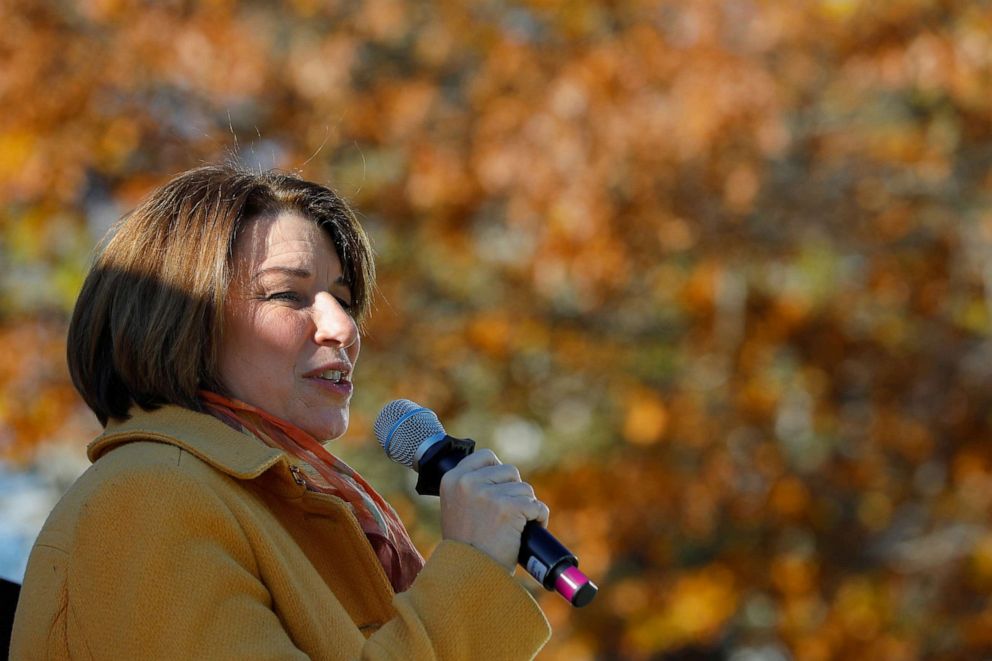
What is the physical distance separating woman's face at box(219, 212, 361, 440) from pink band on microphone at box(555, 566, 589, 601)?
556mm

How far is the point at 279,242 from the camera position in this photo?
227 centimetres

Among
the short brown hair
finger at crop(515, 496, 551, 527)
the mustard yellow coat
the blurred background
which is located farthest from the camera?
the blurred background

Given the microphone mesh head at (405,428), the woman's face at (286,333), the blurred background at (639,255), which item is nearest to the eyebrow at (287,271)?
the woman's face at (286,333)

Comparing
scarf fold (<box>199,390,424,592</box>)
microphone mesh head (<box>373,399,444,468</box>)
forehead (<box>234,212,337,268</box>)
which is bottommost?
scarf fold (<box>199,390,424,592</box>)

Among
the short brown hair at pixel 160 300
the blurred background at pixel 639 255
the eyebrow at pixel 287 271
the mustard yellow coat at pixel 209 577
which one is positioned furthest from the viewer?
the blurred background at pixel 639 255

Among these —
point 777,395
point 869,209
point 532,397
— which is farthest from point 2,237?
point 869,209

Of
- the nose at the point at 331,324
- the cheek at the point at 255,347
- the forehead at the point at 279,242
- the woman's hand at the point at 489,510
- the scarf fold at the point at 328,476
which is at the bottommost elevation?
the woman's hand at the point at 489,510

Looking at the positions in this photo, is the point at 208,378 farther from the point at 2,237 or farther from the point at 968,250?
the point at 968,250

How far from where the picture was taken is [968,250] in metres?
8.77

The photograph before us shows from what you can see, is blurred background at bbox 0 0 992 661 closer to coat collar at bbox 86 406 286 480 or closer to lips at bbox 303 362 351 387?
lips at bbox 303 362 351 387

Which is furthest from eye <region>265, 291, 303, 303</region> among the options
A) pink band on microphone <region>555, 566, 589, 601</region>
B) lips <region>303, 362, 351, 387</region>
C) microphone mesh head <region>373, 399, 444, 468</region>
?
pink band on microphone <region>555, 566, 589, 601</region>

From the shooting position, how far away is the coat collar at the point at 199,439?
1.97 meters

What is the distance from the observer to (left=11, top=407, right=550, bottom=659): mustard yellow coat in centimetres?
178

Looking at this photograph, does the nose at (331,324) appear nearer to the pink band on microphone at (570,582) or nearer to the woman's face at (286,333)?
the woman's face at (286,333)
